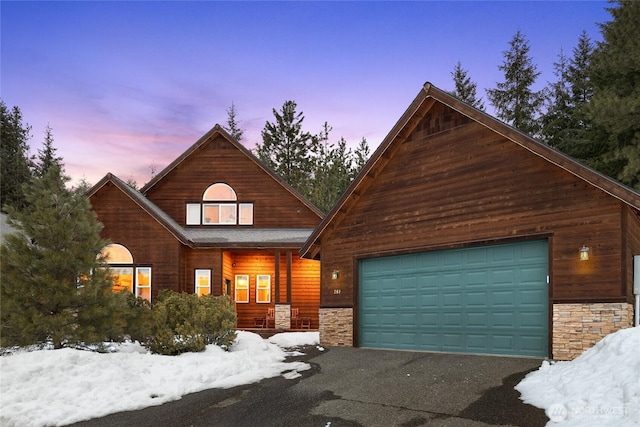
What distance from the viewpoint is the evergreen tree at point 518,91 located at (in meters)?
33.2

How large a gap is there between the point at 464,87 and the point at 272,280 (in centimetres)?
2653

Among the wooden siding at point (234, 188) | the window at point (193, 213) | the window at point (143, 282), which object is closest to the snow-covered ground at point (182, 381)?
the window at point (143, 282)

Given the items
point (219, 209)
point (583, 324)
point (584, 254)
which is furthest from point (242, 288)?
point (584, 254)

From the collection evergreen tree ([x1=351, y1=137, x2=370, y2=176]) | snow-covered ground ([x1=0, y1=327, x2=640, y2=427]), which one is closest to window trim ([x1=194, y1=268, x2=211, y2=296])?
snow-covered ground ([x1=0, y1=327, x2=640, y2=427])

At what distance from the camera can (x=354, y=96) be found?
29953 mm

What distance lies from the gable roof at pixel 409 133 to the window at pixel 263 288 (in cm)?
667

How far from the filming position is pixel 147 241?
64.2ft

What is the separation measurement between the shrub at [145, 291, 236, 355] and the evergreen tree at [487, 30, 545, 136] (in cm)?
2611

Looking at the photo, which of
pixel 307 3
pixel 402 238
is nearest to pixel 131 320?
pixel 402 238

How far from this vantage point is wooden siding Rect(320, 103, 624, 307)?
1034 cm

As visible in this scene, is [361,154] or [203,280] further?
[361,154]

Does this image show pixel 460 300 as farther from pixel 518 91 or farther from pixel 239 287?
pixel 518 91

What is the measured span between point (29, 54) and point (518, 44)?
30181 mm

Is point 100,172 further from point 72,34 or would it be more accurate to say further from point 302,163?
point 72,34
